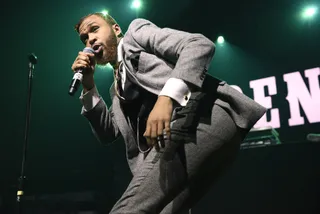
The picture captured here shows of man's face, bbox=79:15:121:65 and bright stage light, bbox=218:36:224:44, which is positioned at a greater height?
bright stage light, bbox=218:36:224:44

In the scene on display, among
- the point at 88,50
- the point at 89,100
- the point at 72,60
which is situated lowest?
the point at 89,100

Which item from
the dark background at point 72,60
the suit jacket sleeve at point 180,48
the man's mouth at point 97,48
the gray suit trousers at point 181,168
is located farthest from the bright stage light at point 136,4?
the gray suit trousers at point 181,168

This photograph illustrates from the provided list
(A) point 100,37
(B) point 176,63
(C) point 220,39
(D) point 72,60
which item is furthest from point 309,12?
(B) point 176,63

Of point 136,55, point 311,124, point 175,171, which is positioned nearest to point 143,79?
point 136,55

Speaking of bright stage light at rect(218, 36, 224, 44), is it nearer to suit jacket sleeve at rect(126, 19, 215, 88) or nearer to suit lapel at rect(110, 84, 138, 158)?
suit lapel at rect(110, 84, 138, 158)

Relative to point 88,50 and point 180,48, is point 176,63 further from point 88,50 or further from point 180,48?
point 88,50

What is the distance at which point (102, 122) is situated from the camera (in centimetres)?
146

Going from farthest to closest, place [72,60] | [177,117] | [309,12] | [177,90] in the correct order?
1. [309,12]
2. [72,60]
3. [177,117]
4. [177,90]

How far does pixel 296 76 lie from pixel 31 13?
3.76 meters

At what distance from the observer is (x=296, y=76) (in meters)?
4.93

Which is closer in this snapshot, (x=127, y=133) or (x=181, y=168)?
(x=181, y=168)

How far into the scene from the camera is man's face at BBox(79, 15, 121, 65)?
1.41 meters

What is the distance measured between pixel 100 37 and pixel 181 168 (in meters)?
0.76

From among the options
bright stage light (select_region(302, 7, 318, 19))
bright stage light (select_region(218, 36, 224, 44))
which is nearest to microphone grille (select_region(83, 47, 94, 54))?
bright stage light (select_region(302, 7, 318, 19))
